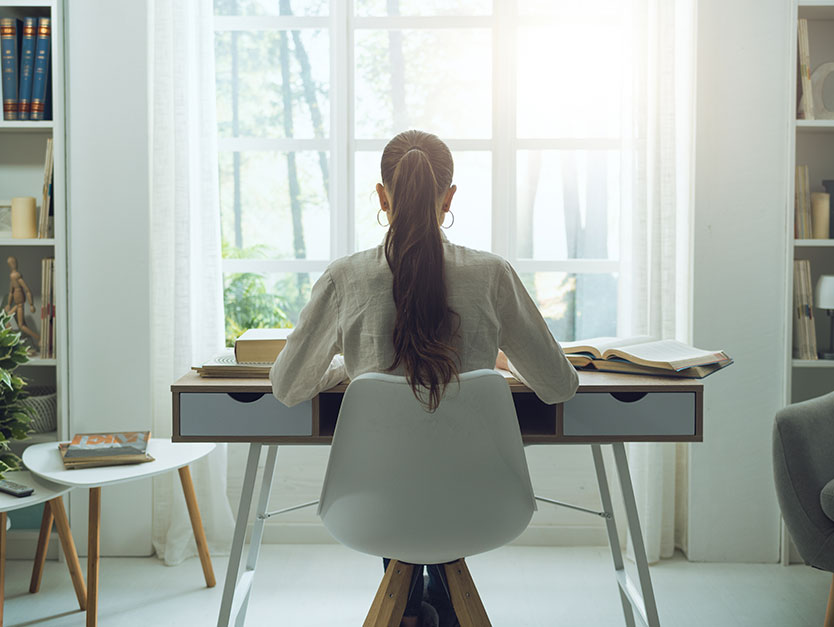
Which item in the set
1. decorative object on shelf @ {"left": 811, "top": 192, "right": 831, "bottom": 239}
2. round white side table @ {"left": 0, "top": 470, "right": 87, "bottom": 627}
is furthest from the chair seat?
round white side table @ {"left": 0, "top": 470, "right": 87, "bottom": 627}

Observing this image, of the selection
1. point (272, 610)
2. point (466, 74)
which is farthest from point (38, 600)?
point (466, 74)

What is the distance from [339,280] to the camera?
1467mm

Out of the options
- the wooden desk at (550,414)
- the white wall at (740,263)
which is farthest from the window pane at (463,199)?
the wooden desk at (550,414)

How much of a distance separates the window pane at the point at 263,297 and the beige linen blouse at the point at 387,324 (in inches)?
60.3

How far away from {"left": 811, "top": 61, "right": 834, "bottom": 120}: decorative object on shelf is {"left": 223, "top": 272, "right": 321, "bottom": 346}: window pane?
1857 millimetres

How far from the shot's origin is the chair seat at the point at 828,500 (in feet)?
6.63

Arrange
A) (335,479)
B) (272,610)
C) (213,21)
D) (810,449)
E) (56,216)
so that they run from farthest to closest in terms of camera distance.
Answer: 1. (213,21)
2. (56,216)
3. (272,610)
4. (810,449)
5. (335,479)

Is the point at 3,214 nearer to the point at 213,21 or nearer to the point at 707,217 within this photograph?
the point at 213,21

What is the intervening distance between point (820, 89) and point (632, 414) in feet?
5.55

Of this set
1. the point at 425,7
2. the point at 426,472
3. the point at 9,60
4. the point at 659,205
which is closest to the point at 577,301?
the point at 659,205

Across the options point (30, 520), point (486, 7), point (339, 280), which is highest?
point (486, 7)

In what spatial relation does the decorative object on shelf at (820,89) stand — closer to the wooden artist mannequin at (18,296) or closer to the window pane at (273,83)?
the window pane at (273,83)

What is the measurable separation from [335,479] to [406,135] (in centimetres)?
65

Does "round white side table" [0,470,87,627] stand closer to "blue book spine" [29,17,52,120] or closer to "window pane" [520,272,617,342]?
"blue book spine" [29,17,52,120]
